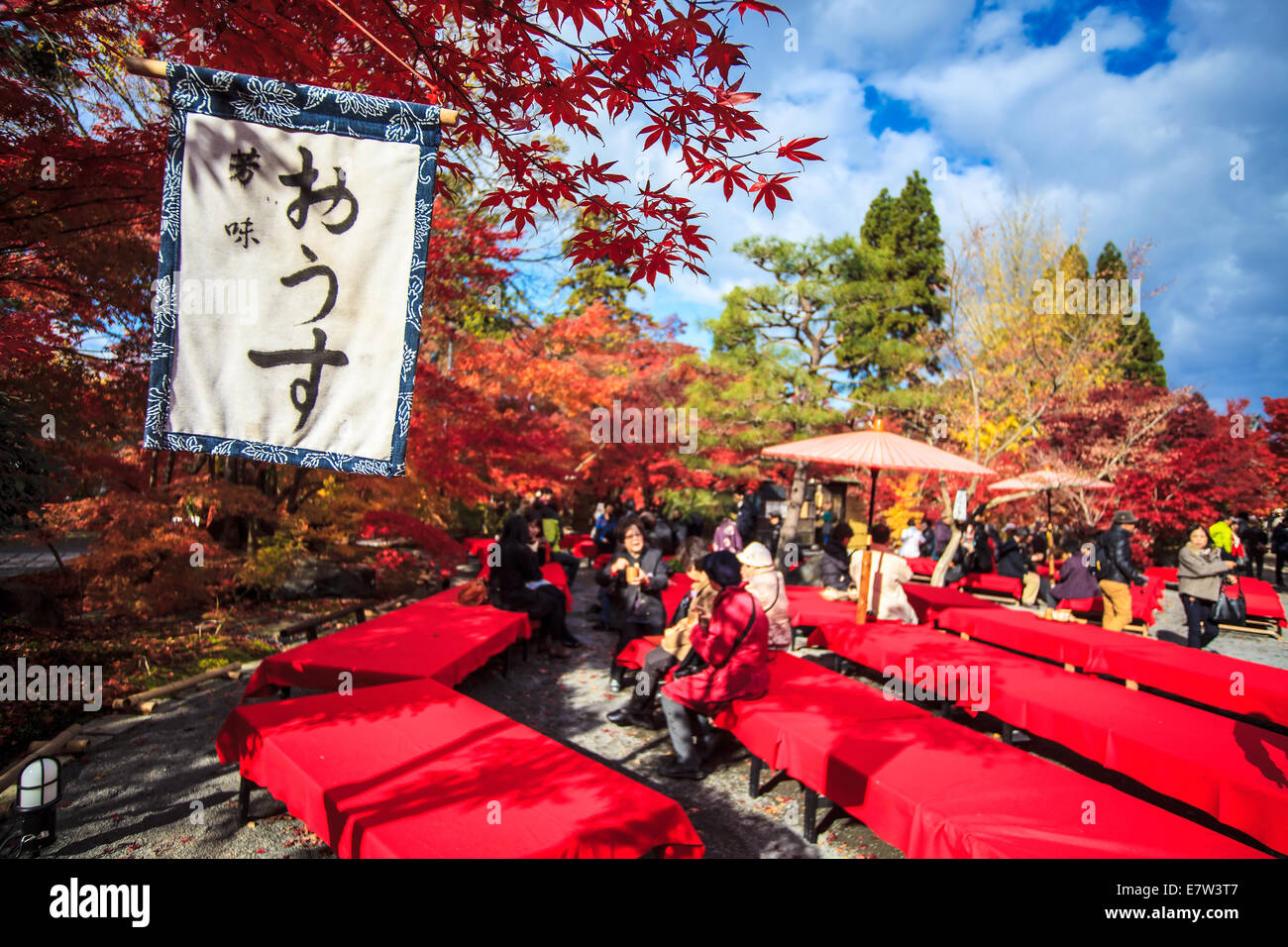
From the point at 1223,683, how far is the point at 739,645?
13.0 feet

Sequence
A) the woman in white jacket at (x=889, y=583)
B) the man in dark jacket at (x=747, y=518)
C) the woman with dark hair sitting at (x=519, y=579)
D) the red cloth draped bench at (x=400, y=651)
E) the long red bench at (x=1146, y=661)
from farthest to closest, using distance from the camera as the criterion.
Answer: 1. the man in dark jacket at (x=747, y=518)
2. the woman with dark hair sitting at (x=519, y=579)
3. the woman in white jacket at (x=889, y=583)
4. the long red bench at (x=1146, y=661)
5. the red cloth draped bench at (x=400, y=651)

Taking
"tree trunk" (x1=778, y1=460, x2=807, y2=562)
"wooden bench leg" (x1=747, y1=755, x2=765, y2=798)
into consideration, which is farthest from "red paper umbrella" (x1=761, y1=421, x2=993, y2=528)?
"tree trunk" (x1=778, y1=460, x2=807, y2=562)

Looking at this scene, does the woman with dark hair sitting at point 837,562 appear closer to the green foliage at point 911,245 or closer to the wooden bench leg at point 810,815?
the wooden bench leg at point 810,815

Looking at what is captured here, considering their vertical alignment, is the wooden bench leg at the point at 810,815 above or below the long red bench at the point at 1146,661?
below

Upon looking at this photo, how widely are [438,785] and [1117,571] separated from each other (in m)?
8.12

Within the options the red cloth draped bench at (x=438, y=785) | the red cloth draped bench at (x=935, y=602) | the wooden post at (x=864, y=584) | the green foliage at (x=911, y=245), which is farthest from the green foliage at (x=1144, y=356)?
the red cloth draped bench at (x=438, y=785)

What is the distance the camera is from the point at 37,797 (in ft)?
9.95

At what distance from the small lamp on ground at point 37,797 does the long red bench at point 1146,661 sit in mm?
7565

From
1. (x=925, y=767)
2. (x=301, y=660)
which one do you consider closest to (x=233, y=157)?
(x=301, y=660)

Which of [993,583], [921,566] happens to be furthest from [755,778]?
[921,566]

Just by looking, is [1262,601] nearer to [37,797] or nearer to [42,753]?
[37,797]

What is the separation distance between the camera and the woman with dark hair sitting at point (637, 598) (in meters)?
6.68

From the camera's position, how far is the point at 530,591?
7.52 meters

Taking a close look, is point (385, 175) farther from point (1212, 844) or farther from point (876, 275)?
point (876, 275)
